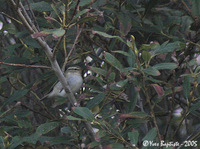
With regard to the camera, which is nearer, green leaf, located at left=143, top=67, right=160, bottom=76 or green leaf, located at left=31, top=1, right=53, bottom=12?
green leaf, located at left=143, top=67, right=160, bottom=76

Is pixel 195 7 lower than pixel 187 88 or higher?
higher

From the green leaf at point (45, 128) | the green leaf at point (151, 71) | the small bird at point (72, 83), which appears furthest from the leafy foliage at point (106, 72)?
the small bird at point (72, 83)

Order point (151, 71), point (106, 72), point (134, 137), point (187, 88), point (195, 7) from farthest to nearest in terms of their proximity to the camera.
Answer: point (195, 7) → point (106, 72) → point (187, 88) → point (134, 137) → point (151, 71)

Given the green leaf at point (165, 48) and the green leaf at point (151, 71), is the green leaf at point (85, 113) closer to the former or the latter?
the green leaf at point (151, 71)

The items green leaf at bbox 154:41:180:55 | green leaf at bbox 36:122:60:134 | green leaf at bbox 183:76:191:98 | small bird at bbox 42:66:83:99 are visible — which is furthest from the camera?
small bird at bbox 42:66:83:99

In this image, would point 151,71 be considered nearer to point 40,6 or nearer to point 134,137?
point 134,137

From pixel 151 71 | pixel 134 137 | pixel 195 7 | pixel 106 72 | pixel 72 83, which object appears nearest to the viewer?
pixel 151 71

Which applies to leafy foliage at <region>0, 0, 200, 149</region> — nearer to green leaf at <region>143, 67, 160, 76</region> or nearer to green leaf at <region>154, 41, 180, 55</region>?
green leaf at <region>154, 41, 180, 55</region>

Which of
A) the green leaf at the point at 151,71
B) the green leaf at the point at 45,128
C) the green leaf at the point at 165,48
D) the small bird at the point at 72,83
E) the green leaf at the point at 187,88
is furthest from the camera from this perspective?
the small bird at the point at 72,83

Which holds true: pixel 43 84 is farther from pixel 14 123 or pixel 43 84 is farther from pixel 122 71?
pixel 122 71

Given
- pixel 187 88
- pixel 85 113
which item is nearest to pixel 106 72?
pixel 85 113

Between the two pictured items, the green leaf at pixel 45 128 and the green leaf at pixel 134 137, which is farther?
the green leaf at pixel 45 128

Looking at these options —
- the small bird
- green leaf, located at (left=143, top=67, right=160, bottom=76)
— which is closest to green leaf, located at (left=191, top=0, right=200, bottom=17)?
green leaf, located at (left=143, top=67, right=160, bottom=76)

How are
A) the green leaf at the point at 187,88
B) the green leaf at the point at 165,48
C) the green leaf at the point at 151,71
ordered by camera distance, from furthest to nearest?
the green leaf at the point at 187,88 < the green leaf at the point at 165,48 < the green leaf at the point at 151,71
